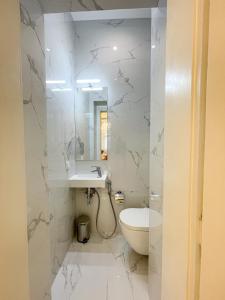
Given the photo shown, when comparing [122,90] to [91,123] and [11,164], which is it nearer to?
[91,123]

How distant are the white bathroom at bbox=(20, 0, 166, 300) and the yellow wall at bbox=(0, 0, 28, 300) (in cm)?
62

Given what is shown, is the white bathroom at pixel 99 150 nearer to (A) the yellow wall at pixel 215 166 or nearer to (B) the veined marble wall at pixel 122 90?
(B) the veined marble wall at pixel 122 90

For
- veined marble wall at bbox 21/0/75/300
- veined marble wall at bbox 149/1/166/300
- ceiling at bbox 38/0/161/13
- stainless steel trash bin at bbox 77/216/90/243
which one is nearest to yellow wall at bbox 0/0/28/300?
veined marble wall at bbox 21/0/75/300

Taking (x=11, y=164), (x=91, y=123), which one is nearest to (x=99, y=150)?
(x=91, y=123)

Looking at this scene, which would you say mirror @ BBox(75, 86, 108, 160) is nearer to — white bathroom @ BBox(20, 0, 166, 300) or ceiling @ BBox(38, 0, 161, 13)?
white bathroom @ BBox(20, 0, 166, 300)

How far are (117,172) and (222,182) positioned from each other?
2418 millimetres

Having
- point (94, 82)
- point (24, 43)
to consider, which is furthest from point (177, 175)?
point (94, 82)

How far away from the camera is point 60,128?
7.45 feet

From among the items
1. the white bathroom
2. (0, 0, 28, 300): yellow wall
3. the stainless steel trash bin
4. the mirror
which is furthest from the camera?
the mirror

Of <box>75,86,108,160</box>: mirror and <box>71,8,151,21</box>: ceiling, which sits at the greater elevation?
<box>71,8,151,21</box>: ceiling

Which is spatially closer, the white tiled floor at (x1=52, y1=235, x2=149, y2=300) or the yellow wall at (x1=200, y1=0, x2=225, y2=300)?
the yellow wall at (x1=200, y1=0, x2=225, y2=300)

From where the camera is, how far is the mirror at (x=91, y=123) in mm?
2879

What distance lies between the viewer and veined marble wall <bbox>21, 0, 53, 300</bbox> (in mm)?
1220

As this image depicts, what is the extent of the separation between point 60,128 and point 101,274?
1.57m
